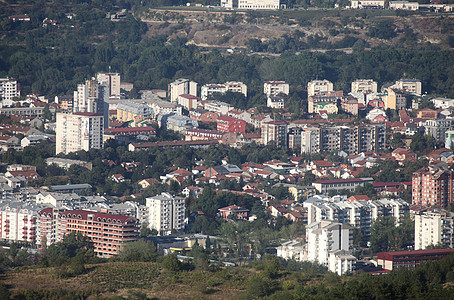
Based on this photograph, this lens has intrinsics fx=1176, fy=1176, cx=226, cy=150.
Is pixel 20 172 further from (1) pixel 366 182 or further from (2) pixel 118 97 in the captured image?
(2) pixel 118 97

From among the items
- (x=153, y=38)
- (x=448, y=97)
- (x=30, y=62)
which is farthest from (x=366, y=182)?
(x=153, y=38)

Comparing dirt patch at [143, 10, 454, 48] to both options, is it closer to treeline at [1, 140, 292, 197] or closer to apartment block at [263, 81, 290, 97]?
apartment block at [263, 81, 290, 97]

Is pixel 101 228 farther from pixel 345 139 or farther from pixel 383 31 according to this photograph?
pixel 383 31

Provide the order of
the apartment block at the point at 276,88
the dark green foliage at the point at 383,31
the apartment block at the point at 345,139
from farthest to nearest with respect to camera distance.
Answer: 1. the dark green foliage at the point at 383,31
2. the apartment block at the point at 276,88
3. the apartment block at the point at 345,139

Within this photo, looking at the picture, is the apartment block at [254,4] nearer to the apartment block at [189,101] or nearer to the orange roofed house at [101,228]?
the apartment block at [189,101]

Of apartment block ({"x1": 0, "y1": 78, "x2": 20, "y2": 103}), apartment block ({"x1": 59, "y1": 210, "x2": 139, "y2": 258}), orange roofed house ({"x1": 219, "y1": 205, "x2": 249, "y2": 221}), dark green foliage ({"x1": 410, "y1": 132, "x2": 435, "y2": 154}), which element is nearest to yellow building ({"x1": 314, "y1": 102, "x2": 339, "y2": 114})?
dark green foliage ({"x1": 410, "y1": 132, "x2": 435, "y2": 154})

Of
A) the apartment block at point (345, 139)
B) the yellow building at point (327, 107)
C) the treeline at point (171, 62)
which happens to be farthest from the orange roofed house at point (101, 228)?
the treeline at point (171, 62)
